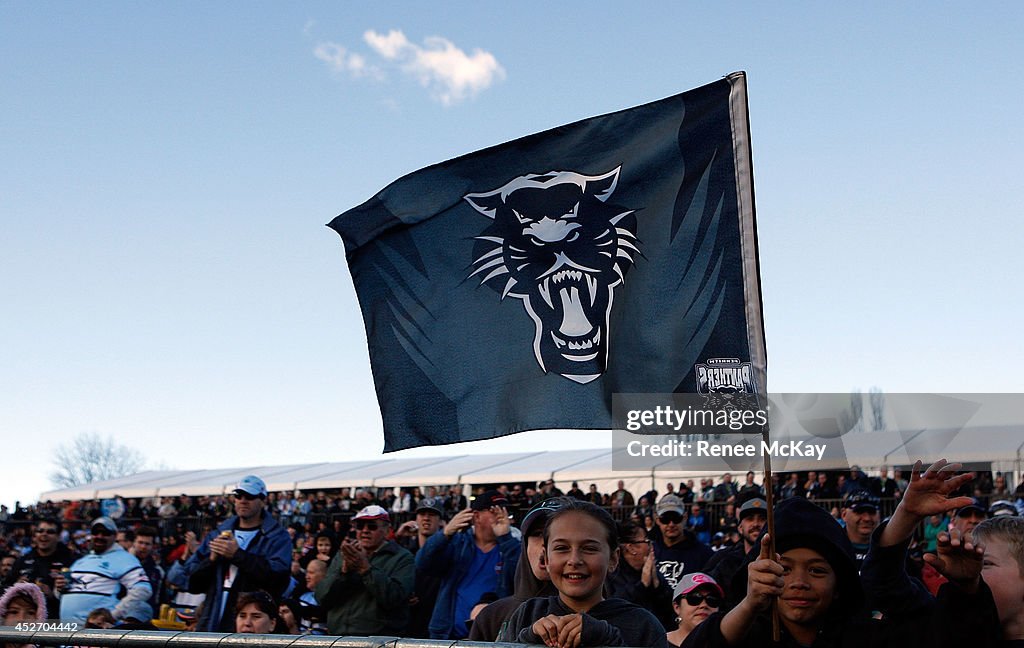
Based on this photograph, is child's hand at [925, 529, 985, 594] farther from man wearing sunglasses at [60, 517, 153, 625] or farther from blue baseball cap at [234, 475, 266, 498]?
man wearing sunglasses at [60, 517, 153, 625]

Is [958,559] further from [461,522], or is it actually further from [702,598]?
[461,522]

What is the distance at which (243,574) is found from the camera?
7.46m

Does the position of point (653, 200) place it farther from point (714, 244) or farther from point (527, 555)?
point (527, 555)

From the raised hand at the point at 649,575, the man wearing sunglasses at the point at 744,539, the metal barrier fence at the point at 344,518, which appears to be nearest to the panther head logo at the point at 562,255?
the raised hand at the point at 649,575

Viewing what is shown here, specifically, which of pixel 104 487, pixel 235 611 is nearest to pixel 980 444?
pixel 235 611

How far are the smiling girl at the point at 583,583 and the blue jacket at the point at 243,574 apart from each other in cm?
419

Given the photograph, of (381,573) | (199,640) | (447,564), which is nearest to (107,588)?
(381,573)

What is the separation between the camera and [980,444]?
1861 cm

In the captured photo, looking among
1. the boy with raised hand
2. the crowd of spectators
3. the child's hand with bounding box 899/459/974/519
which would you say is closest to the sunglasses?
the crowd of spectators

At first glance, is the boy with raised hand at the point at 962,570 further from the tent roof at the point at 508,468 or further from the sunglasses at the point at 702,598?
the tent roof at the point at 508,468

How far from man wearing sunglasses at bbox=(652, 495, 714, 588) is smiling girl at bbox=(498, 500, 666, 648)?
453cm

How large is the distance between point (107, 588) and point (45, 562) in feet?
6.48

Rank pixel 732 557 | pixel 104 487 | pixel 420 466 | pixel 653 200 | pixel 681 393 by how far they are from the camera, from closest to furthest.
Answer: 1. pixel 681 393
2. pixel 653 200
3. pixel 732 557
4. pixel 420 466
5. pixel 104 487

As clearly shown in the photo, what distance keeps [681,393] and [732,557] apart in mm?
2784
